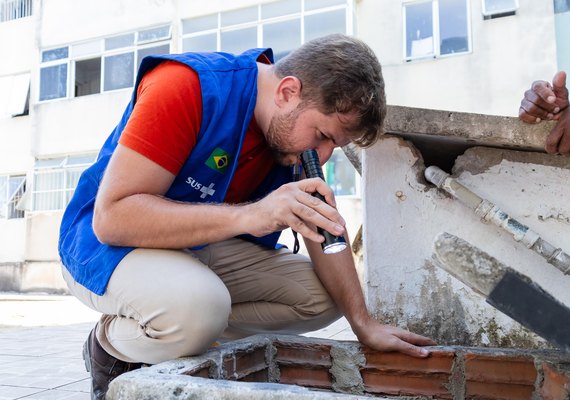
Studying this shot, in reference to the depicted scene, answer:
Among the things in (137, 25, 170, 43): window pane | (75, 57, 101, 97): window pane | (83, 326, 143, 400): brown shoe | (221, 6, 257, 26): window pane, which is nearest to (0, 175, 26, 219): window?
(75, 57, 101, 97): window pane

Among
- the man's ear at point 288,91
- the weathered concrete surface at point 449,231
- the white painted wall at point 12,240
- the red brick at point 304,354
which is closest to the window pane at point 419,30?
the weathered concrete surface at point 449,231

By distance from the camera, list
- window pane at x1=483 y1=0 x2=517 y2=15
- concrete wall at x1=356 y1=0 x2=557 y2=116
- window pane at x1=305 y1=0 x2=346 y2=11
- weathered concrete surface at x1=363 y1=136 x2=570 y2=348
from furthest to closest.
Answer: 1. window pane at x1=305 y1=0 x2=346 y2=11
2. window pane at x1=483 y1=0 x2=517 y2=15
3. concrete wall at x1=356 y1=0 x2=557 y2=116
4. weathered concrete surface at x1=363 y1=136 x2=570 y2=348

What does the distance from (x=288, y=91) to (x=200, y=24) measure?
985cm

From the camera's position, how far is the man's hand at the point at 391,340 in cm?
184

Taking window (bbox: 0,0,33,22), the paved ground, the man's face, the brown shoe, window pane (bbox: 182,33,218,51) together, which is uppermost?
window (bbox: 0,0,33,22)

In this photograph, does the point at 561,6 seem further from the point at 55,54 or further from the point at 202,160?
the point at 55,54

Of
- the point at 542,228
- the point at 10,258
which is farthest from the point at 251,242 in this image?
the point at 10,258

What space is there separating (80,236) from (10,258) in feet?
39.9

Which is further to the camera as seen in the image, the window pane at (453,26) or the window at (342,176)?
the window at (342,176)

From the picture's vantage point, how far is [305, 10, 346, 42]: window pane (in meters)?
9.64

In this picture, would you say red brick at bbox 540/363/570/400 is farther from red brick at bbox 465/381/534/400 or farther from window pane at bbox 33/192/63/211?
window pane at bbox 33/192/63/211

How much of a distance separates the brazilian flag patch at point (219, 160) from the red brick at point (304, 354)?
0.65 m

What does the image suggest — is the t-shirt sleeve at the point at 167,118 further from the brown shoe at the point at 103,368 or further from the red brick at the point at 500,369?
the red brick at the point at 500,369

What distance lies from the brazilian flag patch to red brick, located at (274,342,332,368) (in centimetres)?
65
